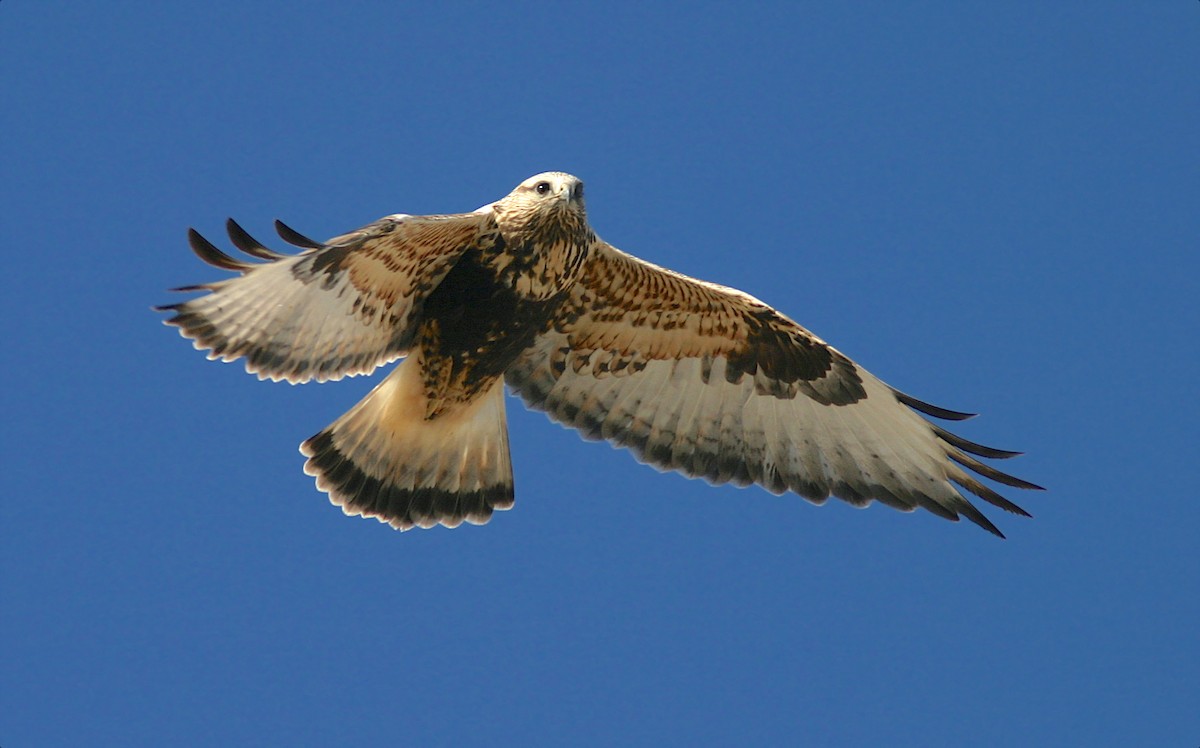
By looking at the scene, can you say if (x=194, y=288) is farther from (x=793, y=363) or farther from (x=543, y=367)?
(x=793, y=363)

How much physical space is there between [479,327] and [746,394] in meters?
A: 1.78

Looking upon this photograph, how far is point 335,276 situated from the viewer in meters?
7.00

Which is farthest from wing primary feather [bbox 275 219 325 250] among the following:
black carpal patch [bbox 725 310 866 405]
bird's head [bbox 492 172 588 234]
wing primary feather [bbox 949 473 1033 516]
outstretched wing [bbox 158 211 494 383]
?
wing primary feather [bbox 949 473 1033 516]

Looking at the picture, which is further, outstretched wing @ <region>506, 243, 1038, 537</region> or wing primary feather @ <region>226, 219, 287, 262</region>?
outstretched wing @ <region>506, 243, 1038, 537</region>

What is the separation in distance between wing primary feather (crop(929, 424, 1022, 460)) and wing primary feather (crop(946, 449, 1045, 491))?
77 millimetres

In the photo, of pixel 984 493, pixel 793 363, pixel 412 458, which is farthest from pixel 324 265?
Answer: pixel 984 493

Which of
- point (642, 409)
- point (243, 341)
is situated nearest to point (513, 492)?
point (642, 409)

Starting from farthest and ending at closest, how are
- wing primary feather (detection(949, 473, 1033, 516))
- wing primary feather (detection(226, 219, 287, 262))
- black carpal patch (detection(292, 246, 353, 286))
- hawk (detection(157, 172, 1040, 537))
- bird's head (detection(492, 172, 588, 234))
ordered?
wing primary feather (detection(949, 473, 1033, 516))
bird's head (detection(492, 172, 588, 234))
hawk (detection(157, 172, 1040, 537))
black carpal patch (detection(292, 246, 353, 286))
wing primary feather (detection(226, 219, 287, 262))

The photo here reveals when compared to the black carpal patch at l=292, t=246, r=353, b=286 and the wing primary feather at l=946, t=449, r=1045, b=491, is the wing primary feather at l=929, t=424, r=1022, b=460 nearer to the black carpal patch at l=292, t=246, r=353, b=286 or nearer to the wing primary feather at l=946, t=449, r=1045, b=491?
the wing primary feather at l=946, t=449, r=1045, b=491

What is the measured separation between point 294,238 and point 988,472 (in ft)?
12.8

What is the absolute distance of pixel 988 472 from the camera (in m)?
7.74

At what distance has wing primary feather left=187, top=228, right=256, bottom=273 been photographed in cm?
644

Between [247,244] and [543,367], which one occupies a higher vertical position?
[543,367]

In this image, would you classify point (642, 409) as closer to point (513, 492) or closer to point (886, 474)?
point (513, 492)
